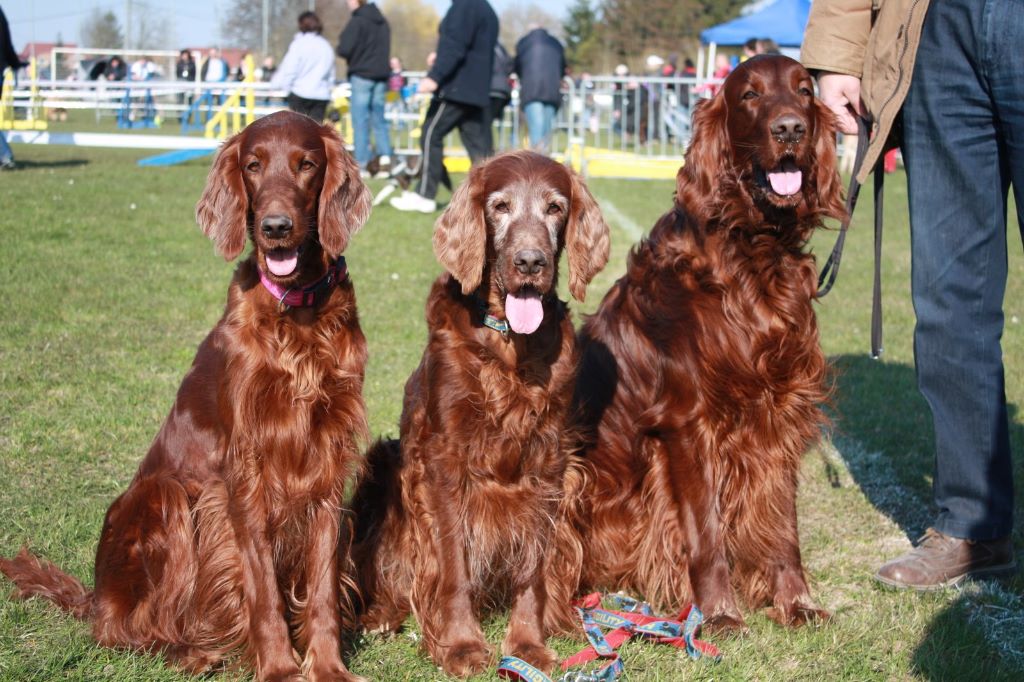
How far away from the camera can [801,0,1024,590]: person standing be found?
131 inches

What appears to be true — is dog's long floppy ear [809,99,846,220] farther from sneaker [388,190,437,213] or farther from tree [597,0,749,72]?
tree [597,0,749,72]

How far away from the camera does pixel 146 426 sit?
478 centimetres

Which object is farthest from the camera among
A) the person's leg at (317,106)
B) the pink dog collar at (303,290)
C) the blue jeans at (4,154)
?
the person's leg at (317,106)

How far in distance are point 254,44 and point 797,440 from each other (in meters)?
48.9

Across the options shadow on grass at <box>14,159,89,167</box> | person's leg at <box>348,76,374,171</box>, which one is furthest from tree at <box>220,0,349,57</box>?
person's leg at <box>348,76,374,171</box>

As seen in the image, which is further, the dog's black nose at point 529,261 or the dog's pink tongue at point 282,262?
the dog's black nose at point 529,261

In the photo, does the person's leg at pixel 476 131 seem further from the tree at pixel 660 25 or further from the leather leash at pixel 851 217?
the tree at pixel 660 25

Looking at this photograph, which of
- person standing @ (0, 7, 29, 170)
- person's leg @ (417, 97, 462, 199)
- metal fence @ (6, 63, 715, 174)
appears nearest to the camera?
person's leg @ (417, 97, 462, 199)

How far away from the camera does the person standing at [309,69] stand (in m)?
14.5

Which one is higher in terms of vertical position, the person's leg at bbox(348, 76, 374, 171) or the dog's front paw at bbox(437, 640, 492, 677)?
the person's leg at bbox(348, 76, 374, 171)

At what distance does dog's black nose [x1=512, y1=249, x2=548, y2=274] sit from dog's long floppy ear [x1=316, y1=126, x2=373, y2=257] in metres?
0.48

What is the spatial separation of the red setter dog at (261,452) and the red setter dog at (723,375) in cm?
89

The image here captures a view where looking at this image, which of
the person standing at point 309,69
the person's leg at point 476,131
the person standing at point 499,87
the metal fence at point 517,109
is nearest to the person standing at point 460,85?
the person's leg at point 476,131

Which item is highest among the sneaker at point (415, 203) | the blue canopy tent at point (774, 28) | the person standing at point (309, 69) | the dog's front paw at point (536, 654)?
the blue canopy tent at point (774, 28)
